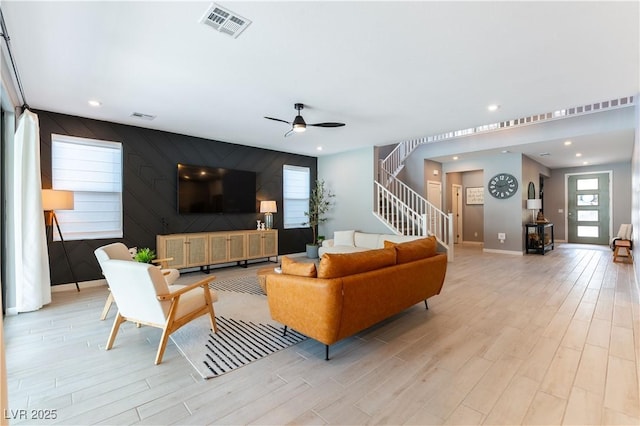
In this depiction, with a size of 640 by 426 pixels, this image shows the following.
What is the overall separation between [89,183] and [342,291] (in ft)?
15.7

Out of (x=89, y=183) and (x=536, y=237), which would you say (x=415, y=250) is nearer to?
(x=89, y=183)

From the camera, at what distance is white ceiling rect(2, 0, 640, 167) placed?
88.8 inches

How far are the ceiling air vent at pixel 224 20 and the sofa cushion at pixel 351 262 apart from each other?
1987mm

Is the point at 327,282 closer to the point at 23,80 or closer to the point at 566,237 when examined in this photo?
the point at 23,80

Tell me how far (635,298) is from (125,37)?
21.6 ft

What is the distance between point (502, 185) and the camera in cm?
786

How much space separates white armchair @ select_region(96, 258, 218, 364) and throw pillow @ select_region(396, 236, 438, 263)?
1999 mm

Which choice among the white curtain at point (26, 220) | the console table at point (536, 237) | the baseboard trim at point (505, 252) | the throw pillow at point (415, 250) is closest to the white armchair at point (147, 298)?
the white curtain at point (26, 220)

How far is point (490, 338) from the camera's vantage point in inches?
110

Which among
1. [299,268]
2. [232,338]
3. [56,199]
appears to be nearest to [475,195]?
[299,268]

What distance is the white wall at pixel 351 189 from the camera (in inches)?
273

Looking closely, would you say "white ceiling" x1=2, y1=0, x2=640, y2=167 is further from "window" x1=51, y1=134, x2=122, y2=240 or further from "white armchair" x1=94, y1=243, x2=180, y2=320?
"white armchair" x1=94, y1=243, x2=180, y2=320

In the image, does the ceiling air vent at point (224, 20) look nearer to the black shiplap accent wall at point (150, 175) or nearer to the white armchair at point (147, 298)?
Answer: the white armchair at point (147, 298)

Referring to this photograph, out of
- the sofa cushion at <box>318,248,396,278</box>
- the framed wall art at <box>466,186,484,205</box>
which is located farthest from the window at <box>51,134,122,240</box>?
the framed wall art at <box>466,186,484,205</box>
